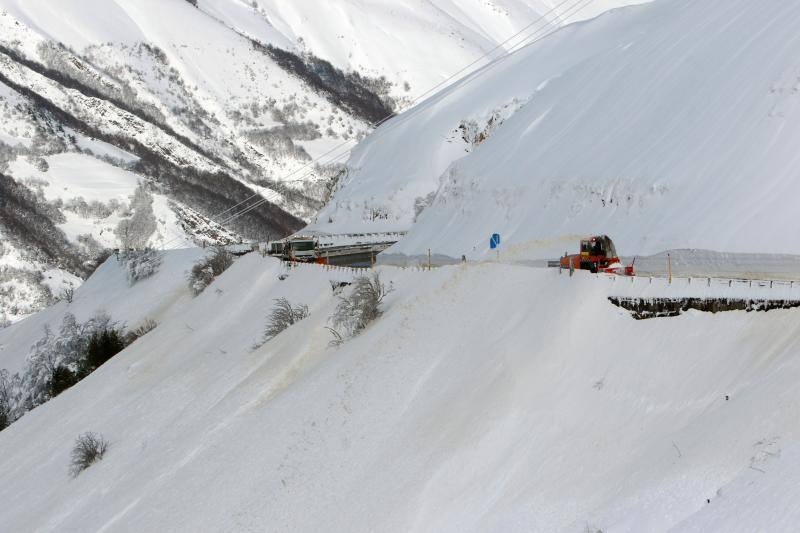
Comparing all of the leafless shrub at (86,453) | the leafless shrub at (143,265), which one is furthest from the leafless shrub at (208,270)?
the leafless shrub at (86,453)

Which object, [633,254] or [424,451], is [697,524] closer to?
[424,451]

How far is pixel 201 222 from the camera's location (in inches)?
7234

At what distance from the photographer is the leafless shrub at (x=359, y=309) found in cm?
2933

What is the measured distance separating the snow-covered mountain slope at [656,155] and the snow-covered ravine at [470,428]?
4.32 m

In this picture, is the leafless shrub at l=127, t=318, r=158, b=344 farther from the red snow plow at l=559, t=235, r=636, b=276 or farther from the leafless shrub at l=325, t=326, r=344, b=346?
the red snow plow at l=559, t=235, r=636, b=276

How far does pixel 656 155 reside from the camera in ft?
101

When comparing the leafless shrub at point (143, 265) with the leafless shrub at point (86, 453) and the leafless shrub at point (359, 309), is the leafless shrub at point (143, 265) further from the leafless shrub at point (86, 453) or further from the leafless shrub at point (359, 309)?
the leafless shrub at point (359, 309)

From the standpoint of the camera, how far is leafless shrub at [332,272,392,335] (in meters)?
29.3

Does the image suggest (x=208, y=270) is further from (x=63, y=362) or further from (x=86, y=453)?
(x=86, y=453)

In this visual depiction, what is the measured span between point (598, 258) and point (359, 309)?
23.7 feet

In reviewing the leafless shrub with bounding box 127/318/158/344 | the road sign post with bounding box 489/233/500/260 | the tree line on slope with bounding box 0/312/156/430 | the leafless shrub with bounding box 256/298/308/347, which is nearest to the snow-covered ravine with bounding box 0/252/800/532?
the leafless shrub with bounding box 256/298/308/347

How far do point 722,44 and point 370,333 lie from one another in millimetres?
16229

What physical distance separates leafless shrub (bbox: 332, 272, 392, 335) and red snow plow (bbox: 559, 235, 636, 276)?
5.83 meters

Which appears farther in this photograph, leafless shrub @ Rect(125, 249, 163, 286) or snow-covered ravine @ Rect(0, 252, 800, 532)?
leafless shrub @ Rect(125, 249, 163, 286)
